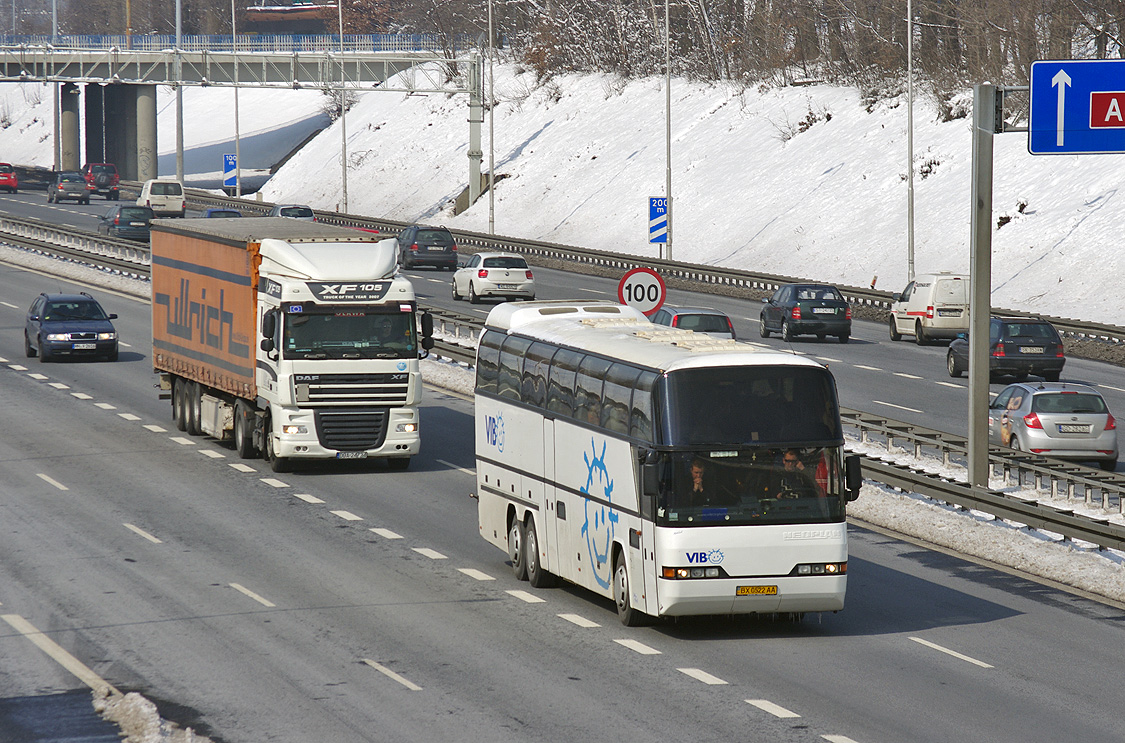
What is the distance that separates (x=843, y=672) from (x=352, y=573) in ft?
21.8

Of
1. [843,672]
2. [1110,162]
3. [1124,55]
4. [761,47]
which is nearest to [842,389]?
[843,672]

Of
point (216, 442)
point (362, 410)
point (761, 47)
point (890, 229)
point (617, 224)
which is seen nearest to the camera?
point (362, 410)

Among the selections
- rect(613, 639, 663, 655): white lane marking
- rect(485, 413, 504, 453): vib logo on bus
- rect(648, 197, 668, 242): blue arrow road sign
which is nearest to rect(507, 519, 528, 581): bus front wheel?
rect(485, 413, 504, 453): vib logo on bus

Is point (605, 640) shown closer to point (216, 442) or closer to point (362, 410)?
point (362, 410)

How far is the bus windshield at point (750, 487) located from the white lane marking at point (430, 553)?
17.1 ft

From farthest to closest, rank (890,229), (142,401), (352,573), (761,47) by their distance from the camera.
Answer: (761,47), (890,229), (142,401), (352,573)

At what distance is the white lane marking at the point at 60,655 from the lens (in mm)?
14226

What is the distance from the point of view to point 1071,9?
64.2m

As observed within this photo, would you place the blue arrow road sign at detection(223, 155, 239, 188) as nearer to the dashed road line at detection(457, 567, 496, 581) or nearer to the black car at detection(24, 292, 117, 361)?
the black car at detection(24, 292, 117, 361)

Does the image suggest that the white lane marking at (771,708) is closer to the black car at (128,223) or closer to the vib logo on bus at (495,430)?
the vib logo on bus at (495,430)

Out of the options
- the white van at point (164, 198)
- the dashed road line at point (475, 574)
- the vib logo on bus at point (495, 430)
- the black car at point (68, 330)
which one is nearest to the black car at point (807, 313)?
the black car at point (68, 330)

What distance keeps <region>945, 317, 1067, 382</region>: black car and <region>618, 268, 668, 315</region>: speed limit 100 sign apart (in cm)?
1266

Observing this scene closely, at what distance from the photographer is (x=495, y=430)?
2011 cm

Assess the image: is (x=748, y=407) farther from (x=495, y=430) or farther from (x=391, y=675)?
(x=495, y=430)
